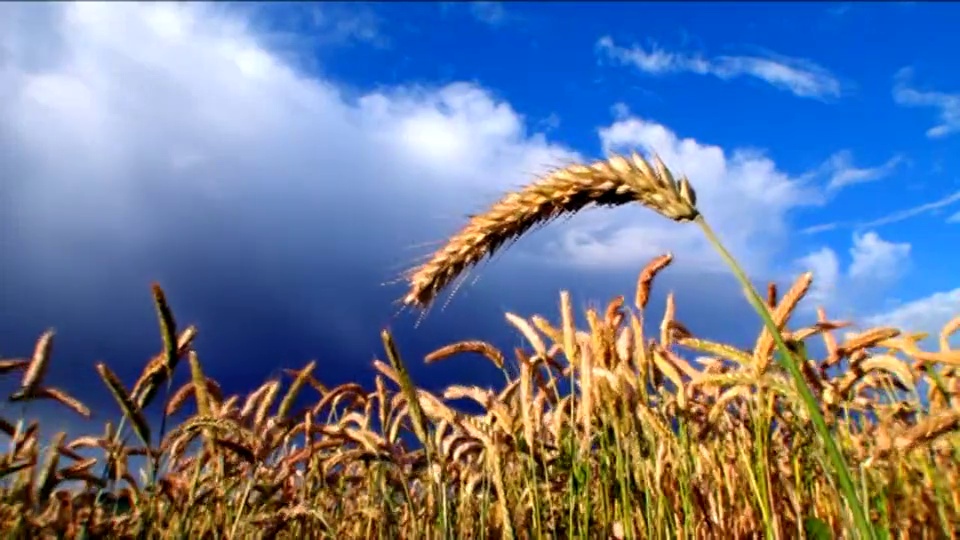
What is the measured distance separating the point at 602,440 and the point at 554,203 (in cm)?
139

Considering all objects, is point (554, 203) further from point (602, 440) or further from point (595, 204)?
point (602, 440)

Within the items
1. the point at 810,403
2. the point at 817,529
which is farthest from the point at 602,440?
the point at 810,403

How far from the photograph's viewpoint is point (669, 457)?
3.65m

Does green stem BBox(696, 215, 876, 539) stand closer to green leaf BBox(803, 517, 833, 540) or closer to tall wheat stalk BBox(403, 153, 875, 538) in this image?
tall wheat stalk BBox(403, 153, 875, 538)

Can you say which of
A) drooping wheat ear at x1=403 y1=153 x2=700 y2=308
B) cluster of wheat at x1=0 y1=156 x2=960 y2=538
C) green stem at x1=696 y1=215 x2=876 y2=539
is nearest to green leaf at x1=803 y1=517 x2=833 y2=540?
cluster of wheat at x1=0 y1=156 x2=960 y2=538

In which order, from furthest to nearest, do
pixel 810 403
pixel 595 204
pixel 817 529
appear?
pixel 817 529
pixel 595 204
pixel 810 403

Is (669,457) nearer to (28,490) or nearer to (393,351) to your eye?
(393,351)

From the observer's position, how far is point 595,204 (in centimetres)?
261

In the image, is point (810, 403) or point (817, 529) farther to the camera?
point (817, 529)

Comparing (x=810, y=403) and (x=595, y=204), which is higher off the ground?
(x=595, y=204)

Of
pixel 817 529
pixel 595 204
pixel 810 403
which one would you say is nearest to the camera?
pixel 810 403

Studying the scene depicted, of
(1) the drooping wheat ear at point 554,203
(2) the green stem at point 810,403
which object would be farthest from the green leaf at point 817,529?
(1) the drooping wheat ear at point 554,203

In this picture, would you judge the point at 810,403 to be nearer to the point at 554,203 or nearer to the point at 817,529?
the point at 554,203

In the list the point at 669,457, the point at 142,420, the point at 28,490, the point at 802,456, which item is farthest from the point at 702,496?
the point at 28,490
